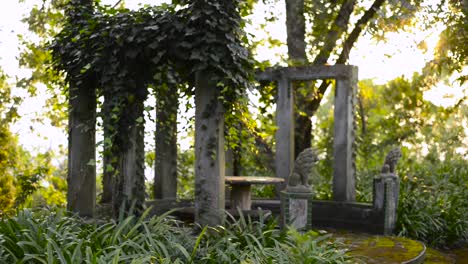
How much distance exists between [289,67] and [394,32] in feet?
12.1

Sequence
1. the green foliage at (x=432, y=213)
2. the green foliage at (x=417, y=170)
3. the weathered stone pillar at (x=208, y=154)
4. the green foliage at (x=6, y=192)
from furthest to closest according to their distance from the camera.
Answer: the green foliage at (x=6, y=192) < the green foliage at (x=417, y=170) < the green foliage at (x=432, y=213) < the weathered stone pillar at (x=208, y=154)

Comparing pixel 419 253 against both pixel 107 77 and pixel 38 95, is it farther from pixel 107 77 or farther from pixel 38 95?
pixel 38 95

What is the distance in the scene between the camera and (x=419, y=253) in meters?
7.58

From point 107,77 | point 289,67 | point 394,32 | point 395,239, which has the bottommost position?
point 395,239

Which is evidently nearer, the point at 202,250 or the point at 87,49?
the point at 202,250

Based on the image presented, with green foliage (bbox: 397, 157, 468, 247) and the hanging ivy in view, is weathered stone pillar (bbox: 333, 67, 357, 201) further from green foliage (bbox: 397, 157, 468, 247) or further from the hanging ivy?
the hanging ivy

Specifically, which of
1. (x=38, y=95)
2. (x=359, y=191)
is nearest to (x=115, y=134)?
(x=359, y=191)

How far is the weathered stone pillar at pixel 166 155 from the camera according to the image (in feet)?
31.7

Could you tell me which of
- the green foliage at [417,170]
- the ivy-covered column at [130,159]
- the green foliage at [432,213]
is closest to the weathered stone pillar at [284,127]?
the green foliage at [417,170]

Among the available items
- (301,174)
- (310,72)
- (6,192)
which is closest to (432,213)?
(310,72)

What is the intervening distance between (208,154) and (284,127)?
3907 millimetres

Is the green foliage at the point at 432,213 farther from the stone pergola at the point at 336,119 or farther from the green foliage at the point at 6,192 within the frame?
the green foliage at the point at 6,192

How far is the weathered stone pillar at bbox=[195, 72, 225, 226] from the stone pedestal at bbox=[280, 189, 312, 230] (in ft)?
2.60

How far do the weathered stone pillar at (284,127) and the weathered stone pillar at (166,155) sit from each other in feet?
6.41
